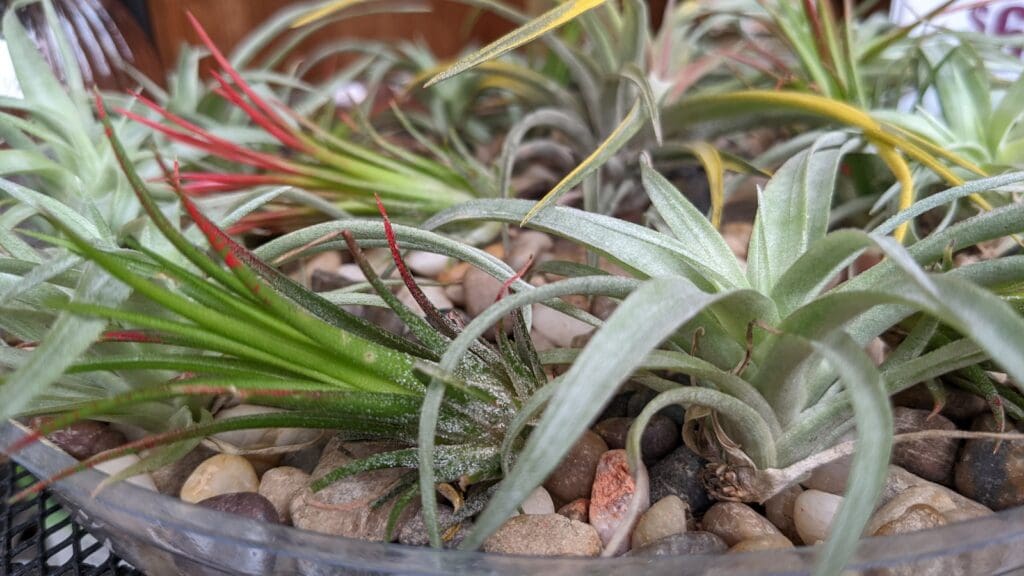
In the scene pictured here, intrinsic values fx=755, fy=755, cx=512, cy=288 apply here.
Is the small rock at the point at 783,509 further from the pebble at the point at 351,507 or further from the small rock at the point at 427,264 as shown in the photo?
the small rock at the point at 427,264

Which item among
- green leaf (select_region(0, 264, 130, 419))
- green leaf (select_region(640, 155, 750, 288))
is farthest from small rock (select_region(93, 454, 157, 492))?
green leaf (select_region(640, 155, 750, 288))

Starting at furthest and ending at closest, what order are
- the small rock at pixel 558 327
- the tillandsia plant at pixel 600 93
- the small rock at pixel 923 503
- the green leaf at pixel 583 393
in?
the tillandsia plant at pixel 600 93 < the small rock at pixel 558 327 < the small rock at pixel 923 503 < the green leaf at pixel 583 393

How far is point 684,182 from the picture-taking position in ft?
2.54

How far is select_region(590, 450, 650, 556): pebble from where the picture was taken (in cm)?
40

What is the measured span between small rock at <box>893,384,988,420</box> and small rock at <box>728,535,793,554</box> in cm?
14

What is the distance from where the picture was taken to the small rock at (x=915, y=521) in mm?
368

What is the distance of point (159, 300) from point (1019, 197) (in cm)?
56

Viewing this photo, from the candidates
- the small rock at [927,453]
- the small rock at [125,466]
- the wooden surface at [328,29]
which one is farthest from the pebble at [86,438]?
the wooden surface at [328,29]

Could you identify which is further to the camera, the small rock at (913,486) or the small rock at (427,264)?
the small rock at (427,264)

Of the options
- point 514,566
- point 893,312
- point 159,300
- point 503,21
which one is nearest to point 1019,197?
point 893,312

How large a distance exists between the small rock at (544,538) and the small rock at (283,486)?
0.39ft

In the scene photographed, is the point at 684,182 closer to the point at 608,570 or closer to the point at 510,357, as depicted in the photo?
the point at 510,357

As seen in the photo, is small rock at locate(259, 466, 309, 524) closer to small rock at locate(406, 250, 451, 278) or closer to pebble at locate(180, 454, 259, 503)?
pebble at locate(180, 454, 259, 503)

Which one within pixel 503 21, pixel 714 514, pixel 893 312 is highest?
pixel 503 21
